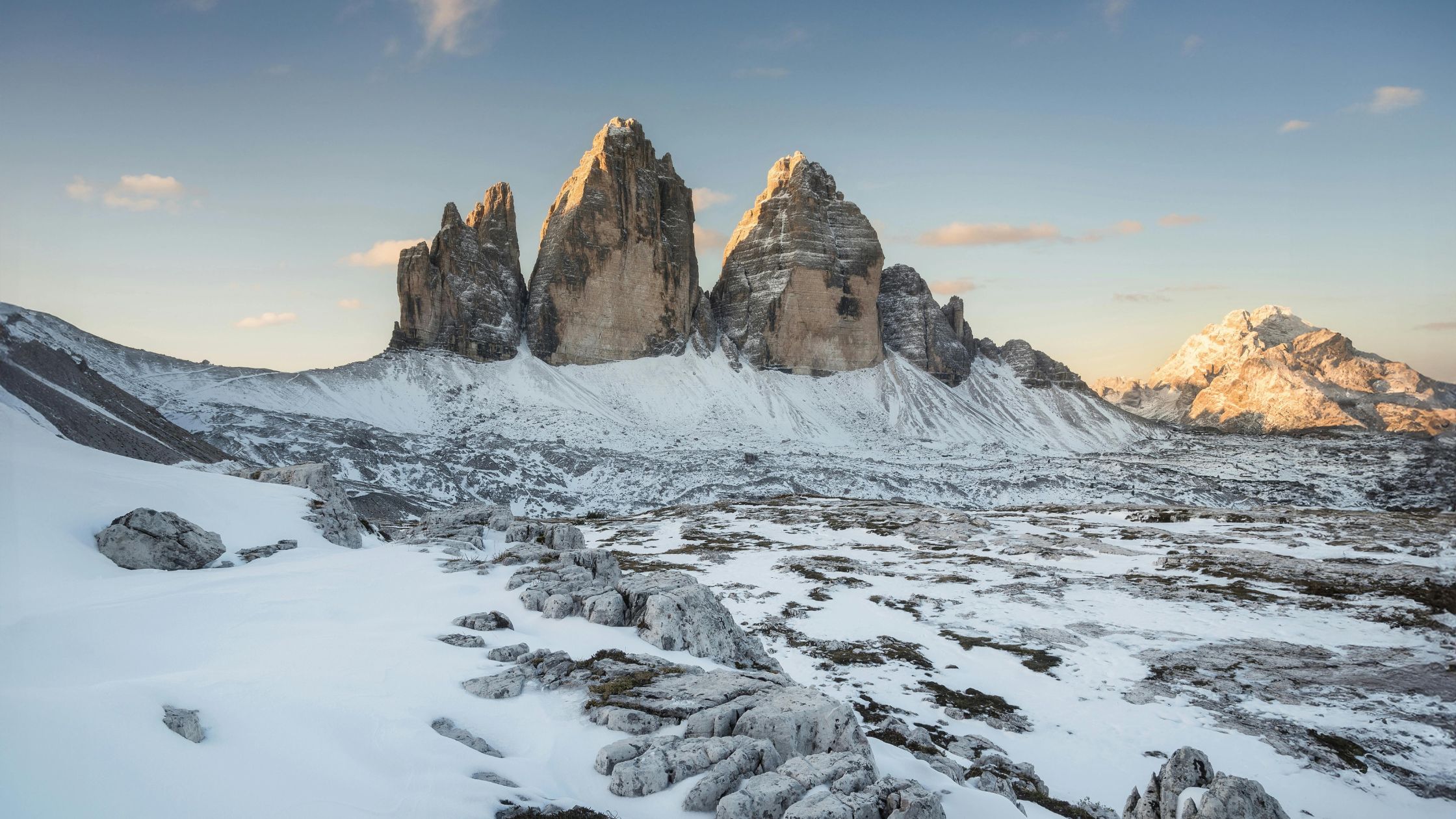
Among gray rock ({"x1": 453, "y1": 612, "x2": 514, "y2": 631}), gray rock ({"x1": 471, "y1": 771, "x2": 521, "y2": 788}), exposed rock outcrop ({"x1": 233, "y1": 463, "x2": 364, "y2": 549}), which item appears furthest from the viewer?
exposed rock outcrop ({"x1": 233, "y1": 463, "x2": 364, "y2": 549})

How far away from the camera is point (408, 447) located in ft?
282

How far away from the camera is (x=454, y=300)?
5098 inches

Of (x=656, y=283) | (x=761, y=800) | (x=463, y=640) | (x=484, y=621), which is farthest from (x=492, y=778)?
(x=656, y=283)

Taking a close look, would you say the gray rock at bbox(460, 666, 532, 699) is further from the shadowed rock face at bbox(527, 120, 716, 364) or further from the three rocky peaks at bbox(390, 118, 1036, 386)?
the shadowed rock face at bbox(527, 120, 716, 364)

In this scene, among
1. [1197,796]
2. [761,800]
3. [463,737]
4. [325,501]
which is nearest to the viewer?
[761,800]

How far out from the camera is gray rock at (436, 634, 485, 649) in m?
13.0

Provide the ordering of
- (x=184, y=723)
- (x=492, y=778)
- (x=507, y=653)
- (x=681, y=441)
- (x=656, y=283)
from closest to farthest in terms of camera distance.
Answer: (x=184, y=723) < (x=492, y=778) < (x=507, y=653) < (x=681, y=441) < (x=656, y=283)

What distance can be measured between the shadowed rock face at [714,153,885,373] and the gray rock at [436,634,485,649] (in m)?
140

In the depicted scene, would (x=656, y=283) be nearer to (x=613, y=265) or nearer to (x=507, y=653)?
(x=613, y=265)

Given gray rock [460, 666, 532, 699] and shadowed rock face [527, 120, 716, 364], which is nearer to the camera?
gray rock [460, 666, 532, 699]

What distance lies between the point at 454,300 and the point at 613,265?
31.5m

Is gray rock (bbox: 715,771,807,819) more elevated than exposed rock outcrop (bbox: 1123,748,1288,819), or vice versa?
gray rock (bbox: 715,771,807,819)

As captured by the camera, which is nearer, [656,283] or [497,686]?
[497,686]

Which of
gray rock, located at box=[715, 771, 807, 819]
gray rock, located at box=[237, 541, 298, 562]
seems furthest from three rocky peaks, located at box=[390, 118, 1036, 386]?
gray rock, located at box=[715, 771, 807, 819]
